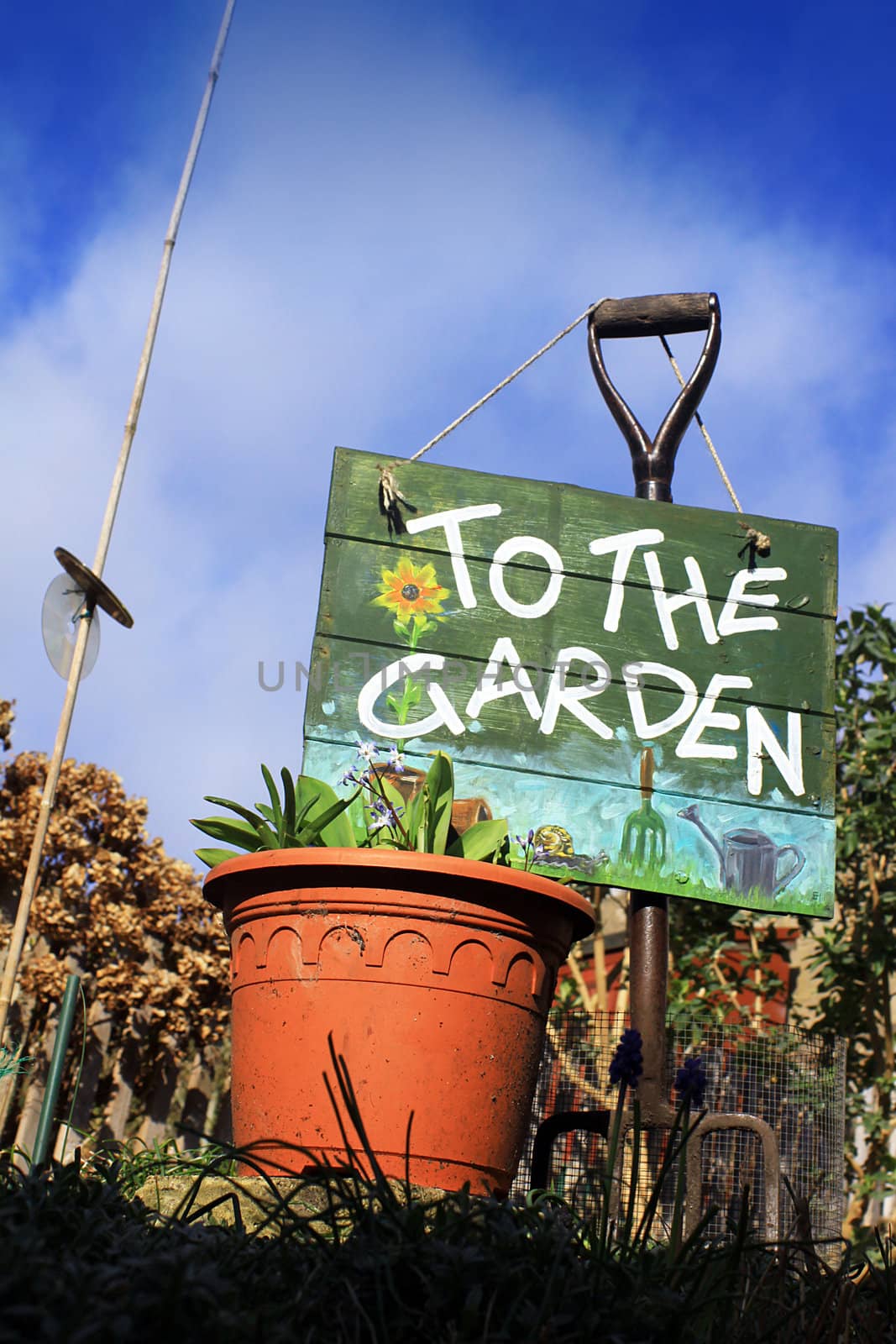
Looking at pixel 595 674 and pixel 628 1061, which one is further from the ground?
pixel 595 674

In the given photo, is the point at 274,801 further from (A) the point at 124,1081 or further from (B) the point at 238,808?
(A) the point at 124,1081

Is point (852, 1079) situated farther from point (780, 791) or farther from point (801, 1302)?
point (801, 1302)

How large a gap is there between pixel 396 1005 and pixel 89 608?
1289 millimetres

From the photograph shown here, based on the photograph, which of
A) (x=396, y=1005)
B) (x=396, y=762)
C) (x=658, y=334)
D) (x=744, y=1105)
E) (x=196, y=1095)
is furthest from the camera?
(x=196, y=1095)

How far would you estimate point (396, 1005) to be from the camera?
1659 mm

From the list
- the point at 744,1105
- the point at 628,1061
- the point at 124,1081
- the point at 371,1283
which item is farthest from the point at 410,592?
the point at 124,1081

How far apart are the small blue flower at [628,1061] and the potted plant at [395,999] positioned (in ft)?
1.19

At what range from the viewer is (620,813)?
94.3 inches

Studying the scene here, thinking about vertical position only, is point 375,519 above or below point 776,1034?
above

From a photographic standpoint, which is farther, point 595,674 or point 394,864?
point 595,674

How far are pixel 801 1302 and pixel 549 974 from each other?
83 cm

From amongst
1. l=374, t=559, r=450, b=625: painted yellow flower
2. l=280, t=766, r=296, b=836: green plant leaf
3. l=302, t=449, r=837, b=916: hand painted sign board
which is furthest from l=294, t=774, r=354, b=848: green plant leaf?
l=374, t=559, r=450, b=625: painted yellow flower

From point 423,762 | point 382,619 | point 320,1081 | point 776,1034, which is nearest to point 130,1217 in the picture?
point 320,1081

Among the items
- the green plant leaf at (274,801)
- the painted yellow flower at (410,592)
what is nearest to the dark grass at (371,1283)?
the green plant leaf at (274,801)
